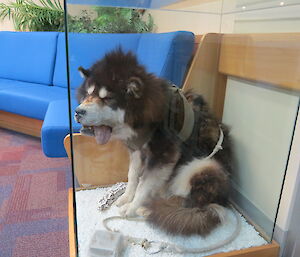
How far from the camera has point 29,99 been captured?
1.84 metres

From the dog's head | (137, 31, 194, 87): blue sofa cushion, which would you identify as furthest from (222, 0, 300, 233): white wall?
the dog's head

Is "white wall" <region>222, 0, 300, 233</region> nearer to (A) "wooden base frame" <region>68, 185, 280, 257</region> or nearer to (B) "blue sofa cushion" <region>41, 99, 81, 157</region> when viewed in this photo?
(A) "wooden base frame" <region>68, 185, 280, 257</region>

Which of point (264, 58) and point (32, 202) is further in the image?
point (32, 202)

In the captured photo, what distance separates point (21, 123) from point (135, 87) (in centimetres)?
183

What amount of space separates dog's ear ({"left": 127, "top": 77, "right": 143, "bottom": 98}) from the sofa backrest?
71mm

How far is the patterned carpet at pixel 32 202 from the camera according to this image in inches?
42.4

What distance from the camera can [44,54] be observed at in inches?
84.4

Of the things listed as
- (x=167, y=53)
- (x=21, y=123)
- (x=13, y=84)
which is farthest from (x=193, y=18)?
(x=13, y=84)

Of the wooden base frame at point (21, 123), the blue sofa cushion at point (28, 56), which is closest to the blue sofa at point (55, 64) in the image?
the blue sofa cushion at point (28, 56)

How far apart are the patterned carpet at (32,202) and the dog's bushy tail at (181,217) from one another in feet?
1.68

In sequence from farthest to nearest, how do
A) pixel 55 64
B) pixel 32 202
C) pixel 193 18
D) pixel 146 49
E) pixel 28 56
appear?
pixel 28 56
pixel 55 64
pixel 32 202
pixel 193 18
pixel 146 49

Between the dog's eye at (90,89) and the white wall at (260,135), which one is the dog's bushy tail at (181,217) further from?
the dog's eye at (90,89)

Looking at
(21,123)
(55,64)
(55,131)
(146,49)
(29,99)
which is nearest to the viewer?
(146,49)

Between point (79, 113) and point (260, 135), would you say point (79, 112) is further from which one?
point (260, 135)
